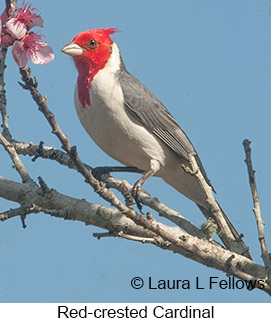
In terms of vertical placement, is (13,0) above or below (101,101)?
below

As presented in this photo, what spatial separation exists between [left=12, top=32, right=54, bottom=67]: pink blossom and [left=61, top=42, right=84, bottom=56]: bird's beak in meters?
2.46

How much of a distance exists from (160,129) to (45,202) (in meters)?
2.11

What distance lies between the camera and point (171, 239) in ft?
11.0

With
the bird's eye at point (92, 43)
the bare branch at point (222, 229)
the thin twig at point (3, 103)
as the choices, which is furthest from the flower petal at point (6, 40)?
the bird's eye at point (92, 43)

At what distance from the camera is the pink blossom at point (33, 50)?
10.2ft

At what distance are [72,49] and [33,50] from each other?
2.64m

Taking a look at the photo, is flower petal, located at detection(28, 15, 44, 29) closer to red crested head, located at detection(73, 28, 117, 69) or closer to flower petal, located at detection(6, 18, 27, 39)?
flower petal, located at detection(6, 18, 27, 39)

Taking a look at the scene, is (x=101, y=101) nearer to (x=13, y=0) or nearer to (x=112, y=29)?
(x=112, y=29)

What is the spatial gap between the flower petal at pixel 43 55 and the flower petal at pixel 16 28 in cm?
15

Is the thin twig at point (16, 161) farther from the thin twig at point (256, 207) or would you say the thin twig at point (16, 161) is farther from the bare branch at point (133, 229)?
the thin twig at point (256, 207)

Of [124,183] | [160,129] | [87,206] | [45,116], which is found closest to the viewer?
[45,116]

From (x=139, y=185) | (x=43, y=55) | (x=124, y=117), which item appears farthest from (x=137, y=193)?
(x=43, y=55)

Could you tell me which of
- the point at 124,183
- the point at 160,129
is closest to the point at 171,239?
the point at 124,183
